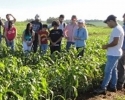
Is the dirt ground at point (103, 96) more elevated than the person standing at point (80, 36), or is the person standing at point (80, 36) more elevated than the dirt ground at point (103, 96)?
the person standing at point (80, 36)

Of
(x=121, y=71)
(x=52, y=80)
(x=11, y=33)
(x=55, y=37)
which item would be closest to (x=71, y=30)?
(x=55, y=37)

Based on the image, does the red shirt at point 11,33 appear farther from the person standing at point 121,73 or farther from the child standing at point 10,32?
the person standing at point 121,73

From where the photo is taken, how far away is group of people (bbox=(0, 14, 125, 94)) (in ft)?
23.4

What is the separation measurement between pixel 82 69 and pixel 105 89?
0.72 metres

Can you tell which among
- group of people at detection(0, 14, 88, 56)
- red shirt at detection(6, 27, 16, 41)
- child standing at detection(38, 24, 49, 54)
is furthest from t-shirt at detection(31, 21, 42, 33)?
red shirt at detection(6, 27, 16, 41)

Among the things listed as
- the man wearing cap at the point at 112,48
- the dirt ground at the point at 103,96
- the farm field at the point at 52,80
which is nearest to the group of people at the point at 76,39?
the man wearing cap at the point at 112,48

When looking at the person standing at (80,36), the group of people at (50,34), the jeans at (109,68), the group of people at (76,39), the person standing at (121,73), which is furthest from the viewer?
the group of people at (50,34)

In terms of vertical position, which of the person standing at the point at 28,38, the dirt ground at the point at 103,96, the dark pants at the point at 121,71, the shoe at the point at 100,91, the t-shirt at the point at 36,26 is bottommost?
the dirt ground at the point at 103,96

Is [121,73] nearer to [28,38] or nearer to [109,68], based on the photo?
[109,68]

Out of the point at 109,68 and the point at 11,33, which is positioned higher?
the point at 11,33

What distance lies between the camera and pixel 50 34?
10156mm

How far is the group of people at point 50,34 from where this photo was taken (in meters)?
9.82

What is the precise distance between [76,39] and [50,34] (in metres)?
0.83

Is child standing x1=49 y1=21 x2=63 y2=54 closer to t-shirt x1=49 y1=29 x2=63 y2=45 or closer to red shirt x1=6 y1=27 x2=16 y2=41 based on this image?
t-shirt x1=49 y1=29 x2=63 y2=45
